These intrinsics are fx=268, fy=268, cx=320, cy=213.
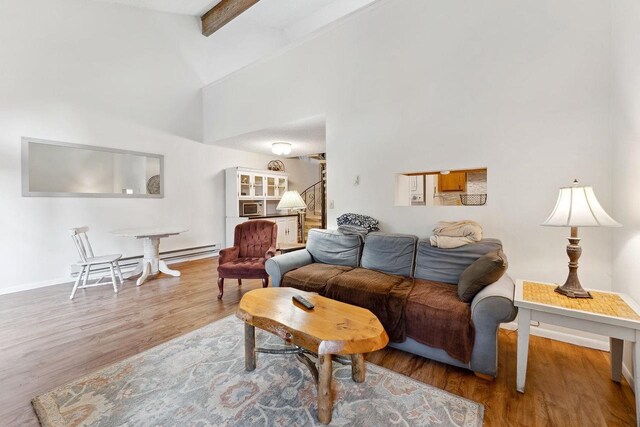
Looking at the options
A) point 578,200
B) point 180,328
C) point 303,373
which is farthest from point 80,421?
point 578,200

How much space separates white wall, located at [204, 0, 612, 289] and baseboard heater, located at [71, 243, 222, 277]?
10.8 ft

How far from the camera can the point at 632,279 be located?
5.66 feet

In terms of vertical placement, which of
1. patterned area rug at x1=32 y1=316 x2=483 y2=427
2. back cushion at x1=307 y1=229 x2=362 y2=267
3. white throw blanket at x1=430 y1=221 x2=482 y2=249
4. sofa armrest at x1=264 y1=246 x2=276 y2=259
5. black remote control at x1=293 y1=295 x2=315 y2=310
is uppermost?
white throw blanket at x1=430 y1=221 x2=482 y2=249

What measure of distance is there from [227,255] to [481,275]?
2780 millimetres

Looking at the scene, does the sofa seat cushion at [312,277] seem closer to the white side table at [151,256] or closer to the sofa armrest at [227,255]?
the sofa armrest at [227,255]

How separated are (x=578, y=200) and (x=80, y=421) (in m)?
3.10

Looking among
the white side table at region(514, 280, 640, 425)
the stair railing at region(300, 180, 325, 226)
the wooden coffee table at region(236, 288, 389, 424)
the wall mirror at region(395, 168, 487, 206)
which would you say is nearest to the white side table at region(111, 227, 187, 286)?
the wooden coffee table at region(236, 288, 389, 424)

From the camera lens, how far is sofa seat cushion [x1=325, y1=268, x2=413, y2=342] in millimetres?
2041

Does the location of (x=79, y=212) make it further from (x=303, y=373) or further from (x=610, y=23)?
(x=610, y=23)

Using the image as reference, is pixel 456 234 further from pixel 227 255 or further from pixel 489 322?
pixel 227 255

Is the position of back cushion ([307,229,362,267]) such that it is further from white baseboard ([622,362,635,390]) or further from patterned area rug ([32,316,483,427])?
white baseboard ([622,362,635,390])

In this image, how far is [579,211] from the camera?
1.63 meters

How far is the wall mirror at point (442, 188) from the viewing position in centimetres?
313

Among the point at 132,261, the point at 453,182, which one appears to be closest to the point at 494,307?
the point at 453,182
